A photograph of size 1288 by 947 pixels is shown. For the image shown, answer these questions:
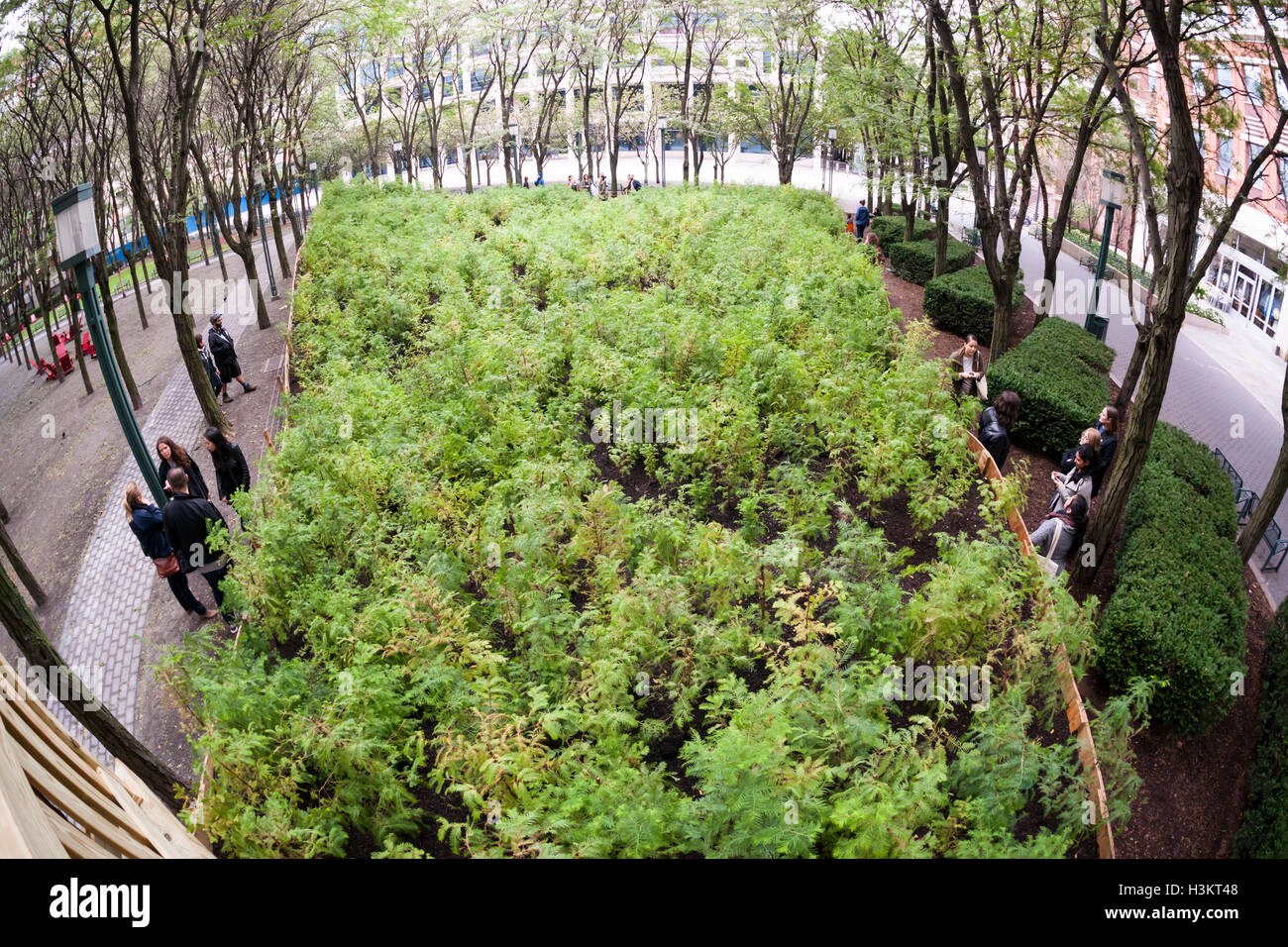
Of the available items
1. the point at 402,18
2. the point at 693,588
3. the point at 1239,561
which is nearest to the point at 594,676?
the point at 693,588

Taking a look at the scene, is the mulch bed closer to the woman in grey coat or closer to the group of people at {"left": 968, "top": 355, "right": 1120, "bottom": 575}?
the woman in grey coat

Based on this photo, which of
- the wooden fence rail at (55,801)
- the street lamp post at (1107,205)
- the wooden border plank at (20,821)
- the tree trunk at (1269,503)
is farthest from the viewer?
the street lamp post at (1107,205)

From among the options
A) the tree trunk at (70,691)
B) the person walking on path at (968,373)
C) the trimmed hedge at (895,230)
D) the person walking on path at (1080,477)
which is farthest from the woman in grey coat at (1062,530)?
the trimmed hedge at (895,230)

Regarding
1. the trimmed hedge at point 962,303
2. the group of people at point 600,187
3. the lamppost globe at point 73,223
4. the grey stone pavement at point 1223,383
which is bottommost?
the grey stone pavement at point 1223,383

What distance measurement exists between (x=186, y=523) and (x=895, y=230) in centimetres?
2323

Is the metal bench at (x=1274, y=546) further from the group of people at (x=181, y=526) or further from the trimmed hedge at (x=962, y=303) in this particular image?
the group of people at (x=181, y=526)

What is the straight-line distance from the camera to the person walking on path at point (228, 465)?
9.66m

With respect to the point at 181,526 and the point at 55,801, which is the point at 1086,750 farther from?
the point at 181,526

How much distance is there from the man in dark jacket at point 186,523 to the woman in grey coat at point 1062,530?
8.61 meters

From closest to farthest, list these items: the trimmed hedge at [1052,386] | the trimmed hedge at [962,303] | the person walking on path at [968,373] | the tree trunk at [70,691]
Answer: the tree trunk at [70,691] < the person walking on path at [968,373] < the trimmed hedge at [1052,386] < the trimmed hedge at [962,303]

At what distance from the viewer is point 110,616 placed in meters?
10.7

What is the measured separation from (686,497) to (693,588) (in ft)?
6.43

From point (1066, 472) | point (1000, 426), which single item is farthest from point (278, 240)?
point (1066, 472)

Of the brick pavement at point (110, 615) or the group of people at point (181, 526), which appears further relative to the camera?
the brick pavement at point (110, 615)
